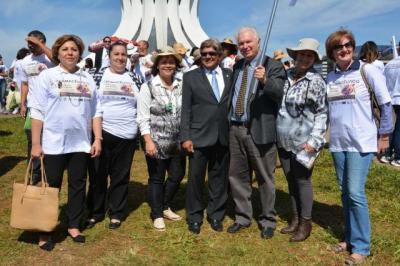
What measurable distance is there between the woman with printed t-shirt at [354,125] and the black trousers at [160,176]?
163 cm

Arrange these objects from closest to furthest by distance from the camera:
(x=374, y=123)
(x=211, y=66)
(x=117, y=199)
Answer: (x=374, y=123), (x=211, y=66), (x=117, y=199)

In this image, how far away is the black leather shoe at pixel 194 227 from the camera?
4152 millimetres

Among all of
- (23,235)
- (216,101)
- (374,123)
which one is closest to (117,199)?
(23,235)

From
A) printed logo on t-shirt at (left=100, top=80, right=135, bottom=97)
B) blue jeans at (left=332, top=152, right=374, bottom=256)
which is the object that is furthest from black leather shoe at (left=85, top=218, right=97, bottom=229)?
blue jeans at (left=332, top=152, right=374, bottom=256)

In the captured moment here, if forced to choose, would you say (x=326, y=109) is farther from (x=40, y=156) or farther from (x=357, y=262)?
(x=40, y=156)

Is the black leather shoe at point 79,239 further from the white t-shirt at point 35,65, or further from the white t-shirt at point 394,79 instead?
the white t-shirt at point 394,79

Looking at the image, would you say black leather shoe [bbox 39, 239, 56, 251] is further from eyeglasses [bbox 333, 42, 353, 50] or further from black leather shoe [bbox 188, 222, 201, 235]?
eyeglasses [bbox 333, 42, 353, 50]

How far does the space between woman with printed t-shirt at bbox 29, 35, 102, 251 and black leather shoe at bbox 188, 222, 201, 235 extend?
1.26 metres

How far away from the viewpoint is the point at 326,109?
363 centimetres

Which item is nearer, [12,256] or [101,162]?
[12,256]

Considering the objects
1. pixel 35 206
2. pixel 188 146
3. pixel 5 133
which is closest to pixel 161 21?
pixel 5 133

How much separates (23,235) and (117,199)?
0.99 m

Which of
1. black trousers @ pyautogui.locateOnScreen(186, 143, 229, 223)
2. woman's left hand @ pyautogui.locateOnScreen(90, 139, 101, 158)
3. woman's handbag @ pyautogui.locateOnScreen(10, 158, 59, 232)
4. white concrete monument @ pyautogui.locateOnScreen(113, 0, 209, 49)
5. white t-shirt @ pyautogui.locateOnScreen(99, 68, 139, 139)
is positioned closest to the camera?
woman's handbag @ pyautogui.locateOnScreen(10, 158, 59, 232)

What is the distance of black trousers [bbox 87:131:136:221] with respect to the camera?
4.16 metres
